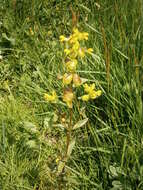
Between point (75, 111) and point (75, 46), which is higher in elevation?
point (75, 46)

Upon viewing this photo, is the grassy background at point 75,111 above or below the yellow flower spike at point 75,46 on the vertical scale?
below

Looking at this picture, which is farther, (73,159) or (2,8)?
(2,8)

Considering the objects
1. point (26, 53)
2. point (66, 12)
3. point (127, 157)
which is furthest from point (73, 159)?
point (66, 12)

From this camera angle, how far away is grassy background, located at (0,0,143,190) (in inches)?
56.7

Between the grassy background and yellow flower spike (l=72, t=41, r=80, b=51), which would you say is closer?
yellow flower spike (l=72, t=41, r=80, b=51)

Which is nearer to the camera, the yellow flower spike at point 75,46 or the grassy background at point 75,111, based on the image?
the yellow flower spike at point 75,46

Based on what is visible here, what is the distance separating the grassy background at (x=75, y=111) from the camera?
4.73ft

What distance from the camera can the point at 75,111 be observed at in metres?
1.73

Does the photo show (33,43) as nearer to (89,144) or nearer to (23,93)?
(23,93)

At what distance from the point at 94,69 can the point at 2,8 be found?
1047 millimetres

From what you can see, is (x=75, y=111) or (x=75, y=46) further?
(x=75, y=111)

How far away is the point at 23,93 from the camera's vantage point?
2.05 m

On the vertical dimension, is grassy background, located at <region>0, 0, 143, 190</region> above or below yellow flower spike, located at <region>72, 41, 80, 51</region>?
below

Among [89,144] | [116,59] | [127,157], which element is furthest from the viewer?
[116,59]
